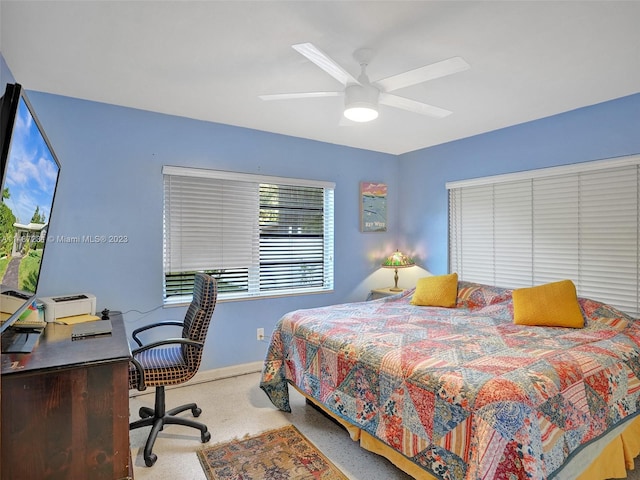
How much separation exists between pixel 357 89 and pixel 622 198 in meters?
2.38

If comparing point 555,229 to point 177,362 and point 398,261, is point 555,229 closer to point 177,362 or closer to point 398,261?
point 398,261

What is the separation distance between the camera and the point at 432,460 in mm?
1696

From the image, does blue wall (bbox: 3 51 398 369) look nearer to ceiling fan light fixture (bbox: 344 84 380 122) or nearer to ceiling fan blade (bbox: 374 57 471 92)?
ceiling fan light fixture (bbox: 344 84 380 122)

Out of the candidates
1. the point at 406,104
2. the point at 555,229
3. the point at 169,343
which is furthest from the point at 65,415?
the point at 555,229

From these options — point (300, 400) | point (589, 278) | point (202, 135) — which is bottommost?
point (300, 400)

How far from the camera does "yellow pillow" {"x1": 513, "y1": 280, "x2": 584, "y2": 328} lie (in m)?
2.67

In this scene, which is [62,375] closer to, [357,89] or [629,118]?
[357,89]

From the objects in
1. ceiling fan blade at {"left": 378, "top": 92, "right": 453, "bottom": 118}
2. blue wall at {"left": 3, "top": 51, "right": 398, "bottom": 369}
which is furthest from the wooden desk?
ceiling fan blade at {"left": 378, "top": 92, "right": 453, "bottom": 118}

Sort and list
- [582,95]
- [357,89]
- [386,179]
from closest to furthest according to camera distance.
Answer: [357,89] → [582,95] → [386,179]

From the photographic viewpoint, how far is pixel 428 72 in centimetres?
186

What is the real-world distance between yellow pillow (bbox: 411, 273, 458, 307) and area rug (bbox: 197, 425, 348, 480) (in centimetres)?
170

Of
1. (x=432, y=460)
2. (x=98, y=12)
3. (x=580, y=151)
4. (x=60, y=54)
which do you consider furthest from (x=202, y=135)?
(x=580, y=151)

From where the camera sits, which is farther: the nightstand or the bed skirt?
the nightstand

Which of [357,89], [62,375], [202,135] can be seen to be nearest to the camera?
[62,375]
